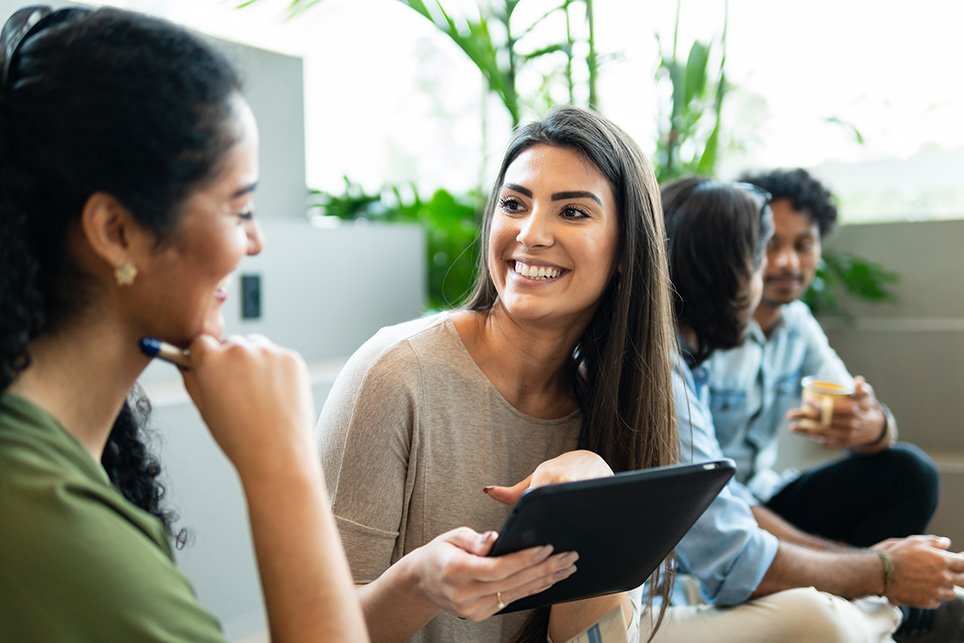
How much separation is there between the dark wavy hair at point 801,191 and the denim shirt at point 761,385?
0.30 m

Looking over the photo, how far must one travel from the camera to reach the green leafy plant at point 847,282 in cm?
305

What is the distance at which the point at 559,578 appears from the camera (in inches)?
38.2

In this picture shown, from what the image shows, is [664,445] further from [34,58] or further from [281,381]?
[34,58]

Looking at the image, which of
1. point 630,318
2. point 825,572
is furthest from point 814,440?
point 630,318

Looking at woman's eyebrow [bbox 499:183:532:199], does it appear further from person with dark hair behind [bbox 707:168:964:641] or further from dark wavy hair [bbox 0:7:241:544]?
person with dark hair behind [bbox 707:168:964:641]

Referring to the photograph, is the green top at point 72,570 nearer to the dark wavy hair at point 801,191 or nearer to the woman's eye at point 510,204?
the woman's eye at point 510,204

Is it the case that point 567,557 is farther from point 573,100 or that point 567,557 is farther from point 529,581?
point 573,100

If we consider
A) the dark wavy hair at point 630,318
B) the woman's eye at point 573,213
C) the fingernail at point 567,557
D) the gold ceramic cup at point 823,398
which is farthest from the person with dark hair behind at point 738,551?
the fingernail at point 567,557

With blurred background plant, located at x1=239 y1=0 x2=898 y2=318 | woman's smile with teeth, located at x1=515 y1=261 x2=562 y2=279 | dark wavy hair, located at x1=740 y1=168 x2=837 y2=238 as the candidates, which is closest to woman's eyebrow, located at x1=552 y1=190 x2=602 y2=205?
woman's smile with teeth, located at x1=515 y1=261 x2=562 y2=279

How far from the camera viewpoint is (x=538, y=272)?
1.36 metres

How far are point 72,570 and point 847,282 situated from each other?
300 centimetres

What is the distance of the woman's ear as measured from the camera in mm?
722

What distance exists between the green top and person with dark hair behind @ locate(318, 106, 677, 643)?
1.81ft

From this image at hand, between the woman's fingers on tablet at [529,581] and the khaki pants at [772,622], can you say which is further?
the khaki pants at [772,622]
